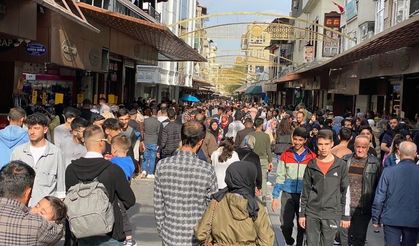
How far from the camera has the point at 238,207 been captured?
4.43 meters

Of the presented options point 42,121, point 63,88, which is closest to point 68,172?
point 42,121

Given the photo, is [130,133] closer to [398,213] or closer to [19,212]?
[398,213]

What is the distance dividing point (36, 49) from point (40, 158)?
8.00m

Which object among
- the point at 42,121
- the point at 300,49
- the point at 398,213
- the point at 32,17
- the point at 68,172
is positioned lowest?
the point at 398,213

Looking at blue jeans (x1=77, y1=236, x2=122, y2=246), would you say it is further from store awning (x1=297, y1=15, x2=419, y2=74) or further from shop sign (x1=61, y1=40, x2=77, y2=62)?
shop sign (x1=61, y1=40, x2=77, y2=62)

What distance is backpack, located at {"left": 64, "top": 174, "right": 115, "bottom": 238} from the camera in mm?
4539

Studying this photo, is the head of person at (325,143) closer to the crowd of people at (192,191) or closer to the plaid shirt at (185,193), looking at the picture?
the crowd of people at (192,191)

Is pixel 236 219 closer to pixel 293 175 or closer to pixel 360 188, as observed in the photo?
pixel 293 175

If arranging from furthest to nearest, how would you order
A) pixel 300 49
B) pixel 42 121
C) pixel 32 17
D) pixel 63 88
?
pixel 300 49 → pixel 63 88 → pixel 32 17 → pixel 42 121

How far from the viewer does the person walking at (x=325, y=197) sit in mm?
6148

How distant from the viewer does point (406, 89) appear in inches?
782

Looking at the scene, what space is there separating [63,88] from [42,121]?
13702 millimetres

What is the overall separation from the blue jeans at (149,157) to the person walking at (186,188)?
9067 millimetres

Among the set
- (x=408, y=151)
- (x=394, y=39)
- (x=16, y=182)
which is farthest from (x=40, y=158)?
(x=394, y=39)
